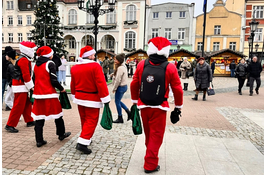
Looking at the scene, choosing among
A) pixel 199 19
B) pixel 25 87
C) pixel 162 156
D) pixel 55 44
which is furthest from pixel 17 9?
pixel 162 156

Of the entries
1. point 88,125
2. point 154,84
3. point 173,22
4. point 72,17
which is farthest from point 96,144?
point 72,17

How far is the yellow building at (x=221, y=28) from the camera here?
33.8 metres

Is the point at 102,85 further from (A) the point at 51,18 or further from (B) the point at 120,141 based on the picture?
(A) the point at 51,18

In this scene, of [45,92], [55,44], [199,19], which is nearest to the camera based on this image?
[45,92]

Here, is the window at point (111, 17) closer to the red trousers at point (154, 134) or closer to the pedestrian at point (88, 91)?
the pedestrian at point (88, 91)

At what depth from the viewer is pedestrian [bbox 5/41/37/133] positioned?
457 cm

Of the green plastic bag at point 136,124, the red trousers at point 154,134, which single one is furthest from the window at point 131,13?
the red trousers at point 154,134

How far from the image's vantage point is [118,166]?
3.32 metres

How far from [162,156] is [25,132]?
9.90 feet

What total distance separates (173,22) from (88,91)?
33908mm

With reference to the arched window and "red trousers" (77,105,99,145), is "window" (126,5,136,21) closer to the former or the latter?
the arched window

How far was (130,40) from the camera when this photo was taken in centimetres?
3653

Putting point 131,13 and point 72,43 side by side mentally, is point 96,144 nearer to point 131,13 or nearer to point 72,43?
point 131,13

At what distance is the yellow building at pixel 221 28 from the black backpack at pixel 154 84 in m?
33.5
